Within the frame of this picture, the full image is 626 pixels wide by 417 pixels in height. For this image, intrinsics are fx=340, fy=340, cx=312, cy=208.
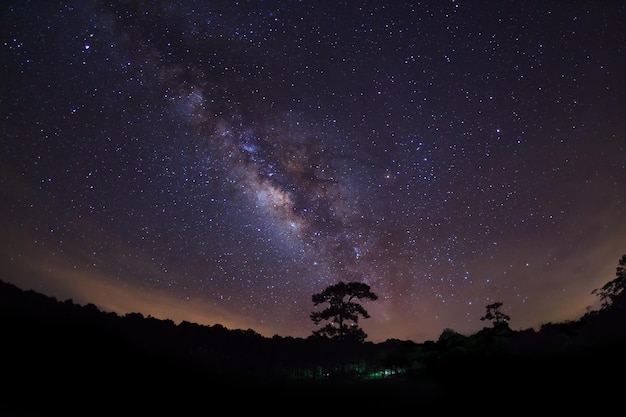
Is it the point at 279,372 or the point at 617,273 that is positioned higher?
the point at 617,273

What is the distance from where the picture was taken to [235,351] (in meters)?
24.3

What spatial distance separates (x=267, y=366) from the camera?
24312 mm

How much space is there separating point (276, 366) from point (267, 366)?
0.65 meters

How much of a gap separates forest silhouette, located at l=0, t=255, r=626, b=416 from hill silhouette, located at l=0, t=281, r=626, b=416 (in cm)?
2

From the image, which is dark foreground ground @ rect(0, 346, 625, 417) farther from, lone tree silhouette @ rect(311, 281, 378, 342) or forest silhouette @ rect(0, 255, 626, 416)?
lone tree silhouette @ rect(311, 281, 378, 342)

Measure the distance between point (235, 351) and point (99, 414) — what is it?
16878 millimetres

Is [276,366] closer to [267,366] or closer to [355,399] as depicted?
[267,366]

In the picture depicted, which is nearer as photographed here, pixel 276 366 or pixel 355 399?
pixel 355 399

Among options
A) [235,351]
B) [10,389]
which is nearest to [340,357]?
[235,351]

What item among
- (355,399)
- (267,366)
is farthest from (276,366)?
(355,399)

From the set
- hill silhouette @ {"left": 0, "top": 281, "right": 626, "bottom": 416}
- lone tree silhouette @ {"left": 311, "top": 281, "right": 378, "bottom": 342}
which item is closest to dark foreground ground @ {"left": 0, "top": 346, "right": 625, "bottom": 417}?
hill silhouette @ {"left": 0, "top": 281, "right": 626, "bottom": 416}

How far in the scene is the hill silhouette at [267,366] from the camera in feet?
8.70

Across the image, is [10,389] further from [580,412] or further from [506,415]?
[580,412]

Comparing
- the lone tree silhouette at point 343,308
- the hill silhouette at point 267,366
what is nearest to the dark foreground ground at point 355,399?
the hill silhouette at point 267,366
